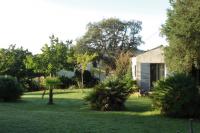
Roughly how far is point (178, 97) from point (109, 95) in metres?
4.78

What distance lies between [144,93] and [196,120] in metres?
14.8

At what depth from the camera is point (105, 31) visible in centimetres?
7212

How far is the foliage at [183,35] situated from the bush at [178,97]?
7.29 meters

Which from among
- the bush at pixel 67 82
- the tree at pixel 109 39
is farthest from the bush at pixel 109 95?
the tree at pixel 109 39

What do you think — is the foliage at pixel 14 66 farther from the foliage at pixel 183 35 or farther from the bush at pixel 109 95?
the bush at pixel 109 95

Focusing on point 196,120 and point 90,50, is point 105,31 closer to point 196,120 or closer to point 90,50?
point 90,50

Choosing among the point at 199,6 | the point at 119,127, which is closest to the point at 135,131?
the point at 119,127

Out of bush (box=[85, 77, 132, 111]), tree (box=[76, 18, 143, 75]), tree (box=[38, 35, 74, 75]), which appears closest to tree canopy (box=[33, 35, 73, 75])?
tree (box=[38, 35, 74, 75])

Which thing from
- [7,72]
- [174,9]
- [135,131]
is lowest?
[135,131]

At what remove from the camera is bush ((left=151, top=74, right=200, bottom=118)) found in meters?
18.7

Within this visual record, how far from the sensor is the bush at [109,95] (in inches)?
888

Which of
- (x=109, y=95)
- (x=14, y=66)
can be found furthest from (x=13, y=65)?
(x=109, y=95)

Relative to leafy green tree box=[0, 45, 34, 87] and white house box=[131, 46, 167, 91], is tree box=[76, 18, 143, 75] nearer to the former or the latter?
leafy green tree box=[0, 45, 34, 87]

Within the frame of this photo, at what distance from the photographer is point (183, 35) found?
27.1 metres
